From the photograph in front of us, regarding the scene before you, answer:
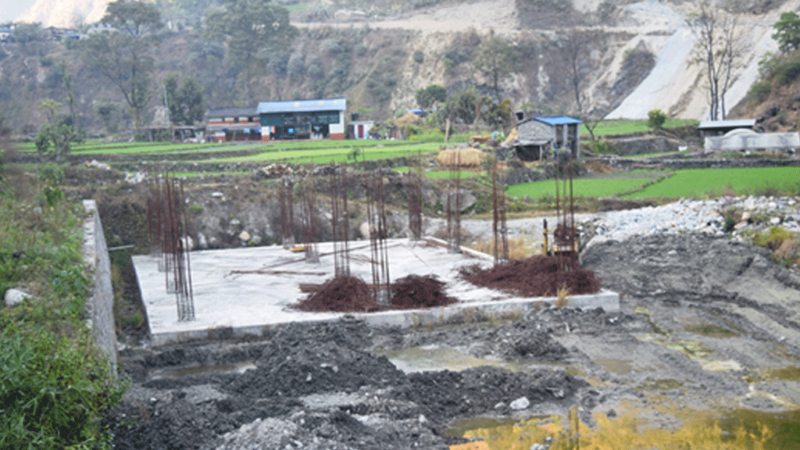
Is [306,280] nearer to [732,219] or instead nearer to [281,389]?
[281,389]

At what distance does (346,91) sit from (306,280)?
213 ft

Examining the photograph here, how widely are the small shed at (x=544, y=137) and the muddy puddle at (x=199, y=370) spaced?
26888 millimetres

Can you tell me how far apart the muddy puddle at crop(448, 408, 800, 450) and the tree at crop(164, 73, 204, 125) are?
2153 inches

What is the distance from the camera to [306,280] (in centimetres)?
1326

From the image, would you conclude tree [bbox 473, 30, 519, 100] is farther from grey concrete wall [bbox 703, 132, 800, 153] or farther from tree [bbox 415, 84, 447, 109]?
grey concrete wall [bbox 703, 132, 800, 153]

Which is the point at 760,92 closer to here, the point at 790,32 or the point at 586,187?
the point at 790,32

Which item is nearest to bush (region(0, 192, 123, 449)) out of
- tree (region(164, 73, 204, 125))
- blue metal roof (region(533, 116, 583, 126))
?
blue metal roof (region(533, 116, 583, 126))

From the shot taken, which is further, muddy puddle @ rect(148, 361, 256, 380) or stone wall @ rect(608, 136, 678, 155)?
stone wall @ rect(608, 136, 678, 155)

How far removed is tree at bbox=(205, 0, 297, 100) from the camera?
73812 mm

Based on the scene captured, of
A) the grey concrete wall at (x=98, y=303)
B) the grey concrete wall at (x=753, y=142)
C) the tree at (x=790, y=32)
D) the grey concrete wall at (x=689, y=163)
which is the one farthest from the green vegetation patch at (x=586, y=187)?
the tree at (x=790, y=32)

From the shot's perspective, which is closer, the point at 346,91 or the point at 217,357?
the point at 217,357

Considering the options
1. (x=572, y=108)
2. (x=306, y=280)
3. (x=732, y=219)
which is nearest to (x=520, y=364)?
(x=306, y=280)

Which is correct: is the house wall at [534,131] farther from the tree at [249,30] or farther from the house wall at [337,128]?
the tree at [249,30]

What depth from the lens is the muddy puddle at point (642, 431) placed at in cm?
650
